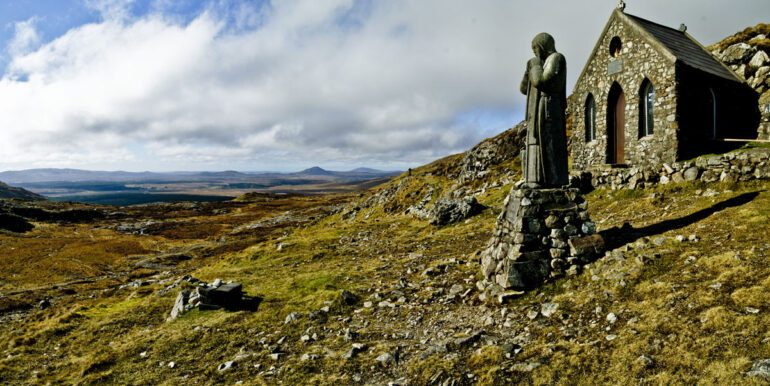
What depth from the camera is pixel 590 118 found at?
23938 mm

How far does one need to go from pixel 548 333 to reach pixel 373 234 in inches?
761

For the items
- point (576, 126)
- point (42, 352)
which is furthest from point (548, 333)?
point (576, 126)

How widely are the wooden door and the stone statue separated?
524 inches

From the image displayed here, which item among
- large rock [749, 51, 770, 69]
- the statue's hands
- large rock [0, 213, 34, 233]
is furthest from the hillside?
large rock [0, 213, 34, 233]

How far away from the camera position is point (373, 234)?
87.3 feet

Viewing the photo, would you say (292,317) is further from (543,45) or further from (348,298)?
(543,45)

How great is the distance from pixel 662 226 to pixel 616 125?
43.0 feet

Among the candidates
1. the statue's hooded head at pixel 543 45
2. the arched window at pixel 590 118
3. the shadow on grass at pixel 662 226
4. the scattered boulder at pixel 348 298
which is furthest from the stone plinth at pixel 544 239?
the arched window at pixel 590 118

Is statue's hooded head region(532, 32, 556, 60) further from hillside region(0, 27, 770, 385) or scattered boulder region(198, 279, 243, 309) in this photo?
scattered boulder region(198, 279, 243, 309)

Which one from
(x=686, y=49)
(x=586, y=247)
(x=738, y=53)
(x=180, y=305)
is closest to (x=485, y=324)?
(x=586, y=247)

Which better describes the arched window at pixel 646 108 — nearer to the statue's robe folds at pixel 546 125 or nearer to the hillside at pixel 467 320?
the hillside at pixel 467 320

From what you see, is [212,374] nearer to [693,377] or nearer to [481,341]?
[481,341]

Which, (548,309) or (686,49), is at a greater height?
(686,49)

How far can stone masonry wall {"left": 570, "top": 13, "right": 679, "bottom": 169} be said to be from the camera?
18.5 m
